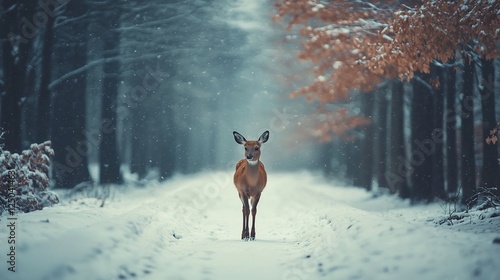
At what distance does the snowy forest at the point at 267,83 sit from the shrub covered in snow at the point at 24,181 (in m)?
0.03

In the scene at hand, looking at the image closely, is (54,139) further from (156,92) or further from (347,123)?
(347,123)

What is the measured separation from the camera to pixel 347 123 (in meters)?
20.2

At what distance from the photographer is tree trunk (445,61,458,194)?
13703mm

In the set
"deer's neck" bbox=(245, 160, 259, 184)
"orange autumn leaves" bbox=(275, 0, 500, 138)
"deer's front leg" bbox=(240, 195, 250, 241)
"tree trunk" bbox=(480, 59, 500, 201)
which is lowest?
"deer's front leg" bbox=(240, 195, 250, 241)

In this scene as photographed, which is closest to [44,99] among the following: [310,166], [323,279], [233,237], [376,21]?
[233,237]

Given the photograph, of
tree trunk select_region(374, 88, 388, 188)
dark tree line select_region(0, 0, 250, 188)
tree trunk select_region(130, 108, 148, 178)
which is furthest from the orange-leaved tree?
tree trunk select_region(130, 108, 148, 178)

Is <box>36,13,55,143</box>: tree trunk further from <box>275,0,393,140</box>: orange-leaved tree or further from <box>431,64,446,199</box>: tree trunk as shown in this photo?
<box>431,64,446,199</box>: tree trunk

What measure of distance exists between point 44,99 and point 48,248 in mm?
13160

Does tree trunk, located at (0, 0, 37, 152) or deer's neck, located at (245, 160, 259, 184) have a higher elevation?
tree trunk, located at (0, 0, 37, 152)

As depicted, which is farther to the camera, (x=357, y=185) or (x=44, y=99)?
(x=357, y=185)

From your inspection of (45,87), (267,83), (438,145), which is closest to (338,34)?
(438,145)

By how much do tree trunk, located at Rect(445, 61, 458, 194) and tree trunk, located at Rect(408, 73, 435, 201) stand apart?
22.1 inches

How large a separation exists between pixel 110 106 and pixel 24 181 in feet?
31.5

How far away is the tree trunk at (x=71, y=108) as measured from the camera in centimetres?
1727
